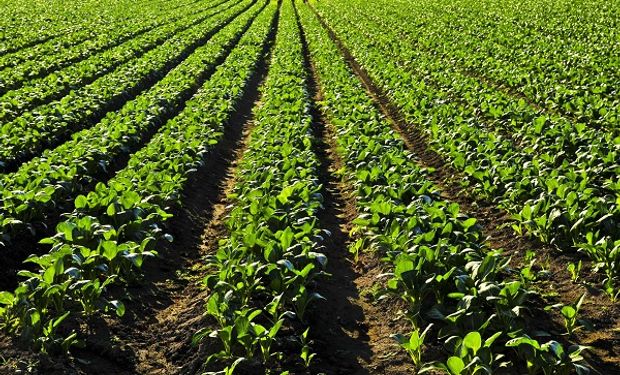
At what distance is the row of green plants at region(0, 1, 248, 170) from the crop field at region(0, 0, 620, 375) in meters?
0.09

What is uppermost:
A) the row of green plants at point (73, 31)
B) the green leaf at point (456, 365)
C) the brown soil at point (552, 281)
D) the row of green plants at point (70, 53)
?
the row of green plants at point (73, 31)

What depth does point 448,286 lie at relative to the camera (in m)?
6.28

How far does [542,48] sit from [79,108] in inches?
726

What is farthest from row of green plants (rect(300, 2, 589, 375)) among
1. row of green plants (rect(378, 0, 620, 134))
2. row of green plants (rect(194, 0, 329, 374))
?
row of green plants (rect(378, 0, 620, 134))

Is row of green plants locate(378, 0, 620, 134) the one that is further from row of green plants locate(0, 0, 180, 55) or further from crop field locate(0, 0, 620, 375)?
row of green plants locate(0, 0, 180, 55)

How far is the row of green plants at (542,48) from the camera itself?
53.0 feet

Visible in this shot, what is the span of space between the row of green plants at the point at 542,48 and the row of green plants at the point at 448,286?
24.0 ft

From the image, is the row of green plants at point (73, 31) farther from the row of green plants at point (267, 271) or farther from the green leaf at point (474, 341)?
the green leaf at point (474, 341)

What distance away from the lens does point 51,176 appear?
379 inches

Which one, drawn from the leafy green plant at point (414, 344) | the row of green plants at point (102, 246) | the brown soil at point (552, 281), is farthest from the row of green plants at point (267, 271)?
the brown soil at point (552, 281)

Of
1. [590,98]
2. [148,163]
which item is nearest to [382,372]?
[148,163]

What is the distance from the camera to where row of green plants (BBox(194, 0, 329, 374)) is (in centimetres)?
554

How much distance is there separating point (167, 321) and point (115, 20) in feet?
123

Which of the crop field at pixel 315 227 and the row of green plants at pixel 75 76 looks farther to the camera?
the row of green plants at pixel 75 76
